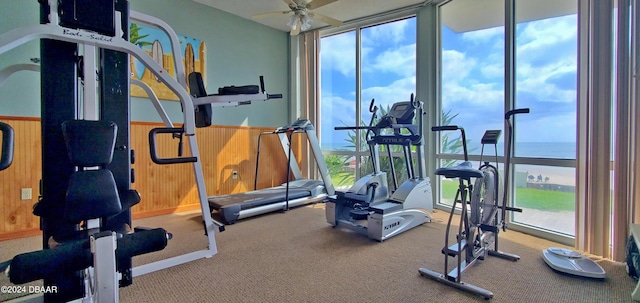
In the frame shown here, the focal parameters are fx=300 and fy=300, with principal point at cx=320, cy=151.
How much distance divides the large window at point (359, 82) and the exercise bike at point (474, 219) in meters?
2.14

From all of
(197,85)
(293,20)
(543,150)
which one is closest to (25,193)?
(197,85)

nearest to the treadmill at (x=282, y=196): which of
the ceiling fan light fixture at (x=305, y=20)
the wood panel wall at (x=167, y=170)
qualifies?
the wood panel wall at (x=167, y=170)

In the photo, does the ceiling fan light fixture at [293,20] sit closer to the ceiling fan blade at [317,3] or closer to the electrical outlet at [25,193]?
the ceiling fan blade at [317,3]

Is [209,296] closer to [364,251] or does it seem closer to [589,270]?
[364,251]

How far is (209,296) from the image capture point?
202 cm

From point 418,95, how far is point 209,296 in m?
3.84

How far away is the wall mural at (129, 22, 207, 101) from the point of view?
13.0 feet

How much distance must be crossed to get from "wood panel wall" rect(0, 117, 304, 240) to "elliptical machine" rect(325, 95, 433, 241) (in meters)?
2.16

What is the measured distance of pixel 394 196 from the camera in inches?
137

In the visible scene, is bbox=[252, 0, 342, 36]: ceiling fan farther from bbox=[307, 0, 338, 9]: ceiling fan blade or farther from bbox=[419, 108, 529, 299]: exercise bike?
bbox=[419, 108, 529, 299]: exercise bike

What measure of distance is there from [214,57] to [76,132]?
3.61m

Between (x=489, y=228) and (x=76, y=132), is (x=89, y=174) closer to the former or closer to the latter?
(x=76, y=132)

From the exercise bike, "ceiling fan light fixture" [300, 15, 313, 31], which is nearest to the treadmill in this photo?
"ceiling fan light fixture" [300, 15, 313, 31]

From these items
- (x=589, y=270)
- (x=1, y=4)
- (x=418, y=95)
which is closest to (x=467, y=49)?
(x=418, y=95)
